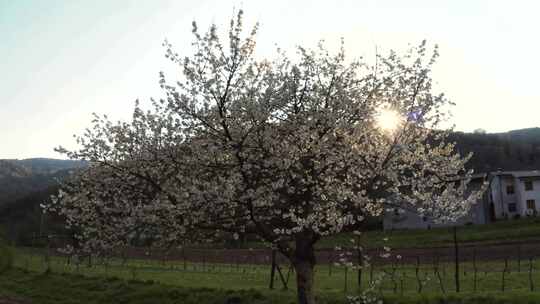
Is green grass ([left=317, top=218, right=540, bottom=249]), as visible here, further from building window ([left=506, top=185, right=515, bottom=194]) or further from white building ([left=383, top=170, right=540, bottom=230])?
building window ([left=506, top=185, right=515, bottom=194])

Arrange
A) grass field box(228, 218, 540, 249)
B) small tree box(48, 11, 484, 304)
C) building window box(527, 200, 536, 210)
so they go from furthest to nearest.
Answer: building window box(527, 200, 536, 210) → grass field box(228, 218, 540, 249) → small tree box(48, 11, 484, 304)

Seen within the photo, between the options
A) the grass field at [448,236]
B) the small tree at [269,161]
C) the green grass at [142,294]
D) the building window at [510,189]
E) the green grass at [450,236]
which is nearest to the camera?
the small tree at [269,161]

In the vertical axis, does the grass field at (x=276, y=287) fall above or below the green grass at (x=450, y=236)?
below

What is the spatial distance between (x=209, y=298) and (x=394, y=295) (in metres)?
9.64

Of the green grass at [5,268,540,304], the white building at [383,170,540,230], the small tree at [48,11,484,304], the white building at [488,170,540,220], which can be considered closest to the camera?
the small tree at [48,11,484,304]

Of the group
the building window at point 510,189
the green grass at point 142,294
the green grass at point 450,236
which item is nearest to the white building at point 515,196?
the building window at point 510,189

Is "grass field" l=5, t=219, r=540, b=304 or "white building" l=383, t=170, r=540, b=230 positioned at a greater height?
"white building" l=383, t=170, r=540, b=230

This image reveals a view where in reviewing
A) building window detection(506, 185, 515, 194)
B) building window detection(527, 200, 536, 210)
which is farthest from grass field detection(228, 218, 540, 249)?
building window detection(506, 185, 515, 194)

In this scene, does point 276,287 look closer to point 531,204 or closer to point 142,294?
point 142,294

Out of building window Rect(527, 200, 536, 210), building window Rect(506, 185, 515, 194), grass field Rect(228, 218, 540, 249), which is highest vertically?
A: building window Rect(506, 185, 515, 194)

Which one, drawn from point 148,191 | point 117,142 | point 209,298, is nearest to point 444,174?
point 148,191

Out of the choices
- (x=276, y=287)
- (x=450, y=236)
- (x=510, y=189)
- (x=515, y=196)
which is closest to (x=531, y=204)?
(x=515, y=196)

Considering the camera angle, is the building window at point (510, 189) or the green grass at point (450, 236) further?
the building window at point (510, 189)

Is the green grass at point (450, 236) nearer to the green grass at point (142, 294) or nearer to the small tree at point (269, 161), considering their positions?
the green grass at point (142, 294)
